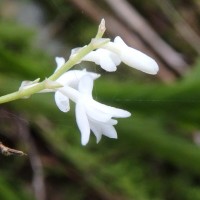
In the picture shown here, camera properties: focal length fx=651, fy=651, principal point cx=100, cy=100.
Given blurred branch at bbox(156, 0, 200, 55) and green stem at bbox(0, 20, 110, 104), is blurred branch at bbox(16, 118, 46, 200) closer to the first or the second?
blurred branch at bbox(156, 0, 200, 55)

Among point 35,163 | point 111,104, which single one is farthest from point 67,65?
point 35,163

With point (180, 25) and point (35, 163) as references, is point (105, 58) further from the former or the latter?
point (180, 25)

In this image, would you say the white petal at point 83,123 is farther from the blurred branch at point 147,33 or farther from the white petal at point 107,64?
the blurred branch at point 147,33

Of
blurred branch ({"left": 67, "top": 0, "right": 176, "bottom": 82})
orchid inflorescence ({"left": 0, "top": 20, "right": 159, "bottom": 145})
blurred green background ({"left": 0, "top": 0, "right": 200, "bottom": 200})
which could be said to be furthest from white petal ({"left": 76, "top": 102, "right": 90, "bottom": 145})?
blurred branch ({"left": 67, "top": 0, "right": 176, "bottom": 82})

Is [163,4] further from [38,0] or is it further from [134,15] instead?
[38,0]

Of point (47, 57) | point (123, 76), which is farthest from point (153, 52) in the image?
point (47, 57)

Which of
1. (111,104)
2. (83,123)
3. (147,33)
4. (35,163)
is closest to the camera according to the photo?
(83,123)
